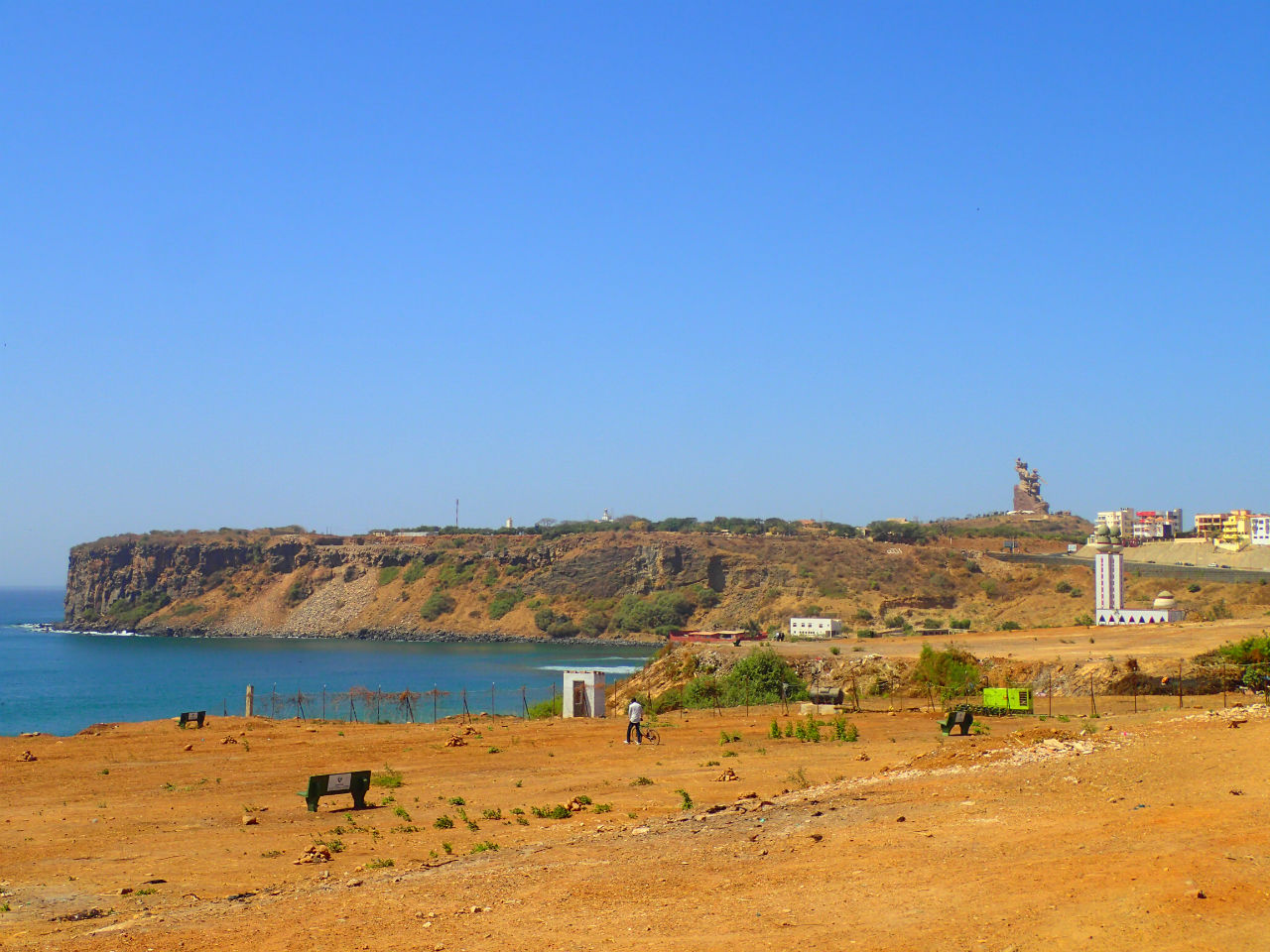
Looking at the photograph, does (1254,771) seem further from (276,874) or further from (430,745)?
(430,745)

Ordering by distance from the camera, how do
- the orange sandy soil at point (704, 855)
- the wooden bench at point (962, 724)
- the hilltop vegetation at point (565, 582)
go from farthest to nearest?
the hilltop vegetation at point (565, 582) < the wooden bench at point (962, 724) < the orange sandy soil at point (704, 855)

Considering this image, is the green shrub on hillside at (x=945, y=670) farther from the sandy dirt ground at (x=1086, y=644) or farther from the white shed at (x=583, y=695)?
the white shed at (x=583, y=695)

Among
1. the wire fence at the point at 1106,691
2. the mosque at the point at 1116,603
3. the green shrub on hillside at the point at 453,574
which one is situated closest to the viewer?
the wire fence at the point at 1106,691

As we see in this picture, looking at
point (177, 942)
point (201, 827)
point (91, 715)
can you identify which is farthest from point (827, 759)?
point (91, 715)

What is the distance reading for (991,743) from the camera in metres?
18.6

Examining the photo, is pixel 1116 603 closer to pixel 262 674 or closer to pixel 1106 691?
pixel 1106 691

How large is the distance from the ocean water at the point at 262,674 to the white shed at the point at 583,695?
649cm

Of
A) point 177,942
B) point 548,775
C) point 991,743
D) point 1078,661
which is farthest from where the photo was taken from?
point 1078,661

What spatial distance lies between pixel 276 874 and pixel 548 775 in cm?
885

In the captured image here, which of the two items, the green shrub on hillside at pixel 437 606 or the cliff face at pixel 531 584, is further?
the green shrub on hillside at pixel 437 606

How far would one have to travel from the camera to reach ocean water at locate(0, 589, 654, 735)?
55781 mm

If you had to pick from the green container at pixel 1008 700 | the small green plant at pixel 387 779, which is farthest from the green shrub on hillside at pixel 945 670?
the small green plant at pixel 387 779

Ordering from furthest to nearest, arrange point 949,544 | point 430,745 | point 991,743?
point 949,544 < point 430,745 < point 991,743

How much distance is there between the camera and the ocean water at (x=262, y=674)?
55.8 metres
